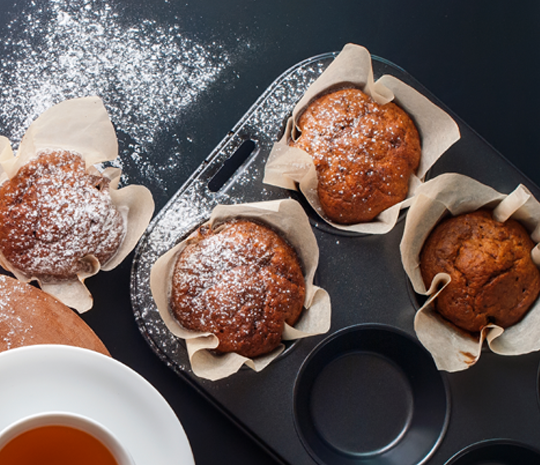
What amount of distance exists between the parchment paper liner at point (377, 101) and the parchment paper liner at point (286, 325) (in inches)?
3.9

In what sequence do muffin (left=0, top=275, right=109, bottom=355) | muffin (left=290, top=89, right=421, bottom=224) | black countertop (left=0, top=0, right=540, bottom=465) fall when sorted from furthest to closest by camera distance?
black countertop (left=0, top=0, right=540, bottom=465)
muffin (left=290, top=89, right=421, bottom=224)
muffin (left=0, top=275, right=109, bottom=355)

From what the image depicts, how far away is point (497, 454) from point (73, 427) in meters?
1.41

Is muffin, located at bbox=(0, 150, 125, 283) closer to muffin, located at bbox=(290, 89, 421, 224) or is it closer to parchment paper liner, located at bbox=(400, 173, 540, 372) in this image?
muffin, located at bbox=(290, 89, 421, 224)

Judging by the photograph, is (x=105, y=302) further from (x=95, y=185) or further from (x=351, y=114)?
(x=351, y=114)

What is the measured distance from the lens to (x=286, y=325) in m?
1.67

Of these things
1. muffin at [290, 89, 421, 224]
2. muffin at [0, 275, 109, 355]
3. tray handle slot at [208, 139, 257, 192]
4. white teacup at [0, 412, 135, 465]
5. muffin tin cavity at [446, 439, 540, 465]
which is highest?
muffin at [290, 89, 421, 224]

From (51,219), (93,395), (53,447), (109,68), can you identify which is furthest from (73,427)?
(109,68)

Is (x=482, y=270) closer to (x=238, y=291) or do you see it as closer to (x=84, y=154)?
(x=238, y=291)

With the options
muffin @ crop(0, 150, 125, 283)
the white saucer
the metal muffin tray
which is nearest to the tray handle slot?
the metal muffin tray

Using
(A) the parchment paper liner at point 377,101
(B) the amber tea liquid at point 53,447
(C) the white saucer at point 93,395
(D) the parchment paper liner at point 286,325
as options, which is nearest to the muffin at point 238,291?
(D) the parchment paper liner at point 286,325

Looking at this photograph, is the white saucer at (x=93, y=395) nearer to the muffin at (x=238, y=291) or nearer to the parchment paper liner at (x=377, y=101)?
the muffin at (x=238, y=291)

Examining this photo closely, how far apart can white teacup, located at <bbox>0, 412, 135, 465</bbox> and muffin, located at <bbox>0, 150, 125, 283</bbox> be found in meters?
0.73

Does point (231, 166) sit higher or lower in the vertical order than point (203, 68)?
lower

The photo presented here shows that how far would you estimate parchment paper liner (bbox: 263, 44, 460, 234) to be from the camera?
1.69 metres
